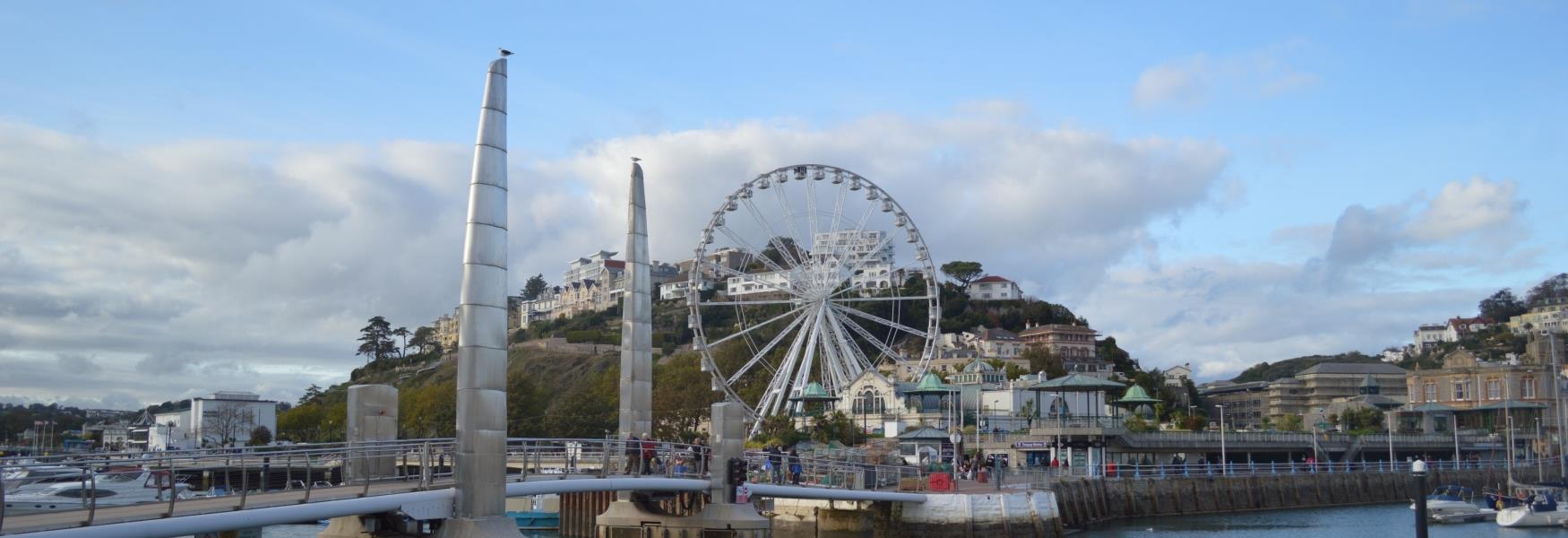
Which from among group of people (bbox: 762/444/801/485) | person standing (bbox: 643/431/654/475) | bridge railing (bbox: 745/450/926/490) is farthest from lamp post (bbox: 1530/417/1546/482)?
person standing (bbox: 643/431/654/475)

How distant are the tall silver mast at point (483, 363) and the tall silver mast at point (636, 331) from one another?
40.0 feet

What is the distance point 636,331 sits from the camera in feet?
132

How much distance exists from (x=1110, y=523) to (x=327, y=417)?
9502 centimetres

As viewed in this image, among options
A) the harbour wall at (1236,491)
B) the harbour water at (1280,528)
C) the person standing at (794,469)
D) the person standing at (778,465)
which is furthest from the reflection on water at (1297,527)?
the person standing at (778,465)

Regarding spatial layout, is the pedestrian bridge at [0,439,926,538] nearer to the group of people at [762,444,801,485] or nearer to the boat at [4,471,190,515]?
the boat at [4,471,190,515]

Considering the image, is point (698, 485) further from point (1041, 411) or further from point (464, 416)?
point (1041, 411)

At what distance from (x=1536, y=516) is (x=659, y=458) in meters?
48.4

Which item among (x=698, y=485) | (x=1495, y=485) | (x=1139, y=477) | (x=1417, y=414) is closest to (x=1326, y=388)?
(x=1417, y=414)

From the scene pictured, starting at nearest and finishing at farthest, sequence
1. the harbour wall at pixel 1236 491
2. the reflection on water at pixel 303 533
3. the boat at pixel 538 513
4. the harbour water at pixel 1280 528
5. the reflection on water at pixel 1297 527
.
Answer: the harbour water at pixel 1280 528
the reflection on water at pixel 1297 527
the reflection on water at pixel 303 533
the harbour wall at pixel 1236 491
the boat at pixel 538 513

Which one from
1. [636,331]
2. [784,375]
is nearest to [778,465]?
[636,331]

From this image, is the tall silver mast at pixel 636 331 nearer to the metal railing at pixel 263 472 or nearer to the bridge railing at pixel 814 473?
the metal railing at pixel 263 472

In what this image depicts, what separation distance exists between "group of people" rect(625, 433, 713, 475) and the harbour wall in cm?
2291

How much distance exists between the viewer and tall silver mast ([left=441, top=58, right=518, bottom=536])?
2714cm

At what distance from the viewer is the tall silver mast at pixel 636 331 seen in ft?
132
